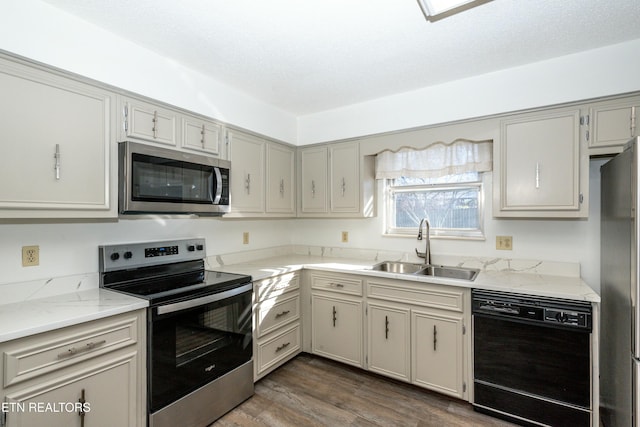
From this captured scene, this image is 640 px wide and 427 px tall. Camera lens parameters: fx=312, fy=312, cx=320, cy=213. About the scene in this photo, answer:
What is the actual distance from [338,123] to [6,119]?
2.46 metres

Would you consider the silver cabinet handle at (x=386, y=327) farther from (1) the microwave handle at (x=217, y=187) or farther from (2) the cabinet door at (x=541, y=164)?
(1) the microwave handle at (x=217, y=187)

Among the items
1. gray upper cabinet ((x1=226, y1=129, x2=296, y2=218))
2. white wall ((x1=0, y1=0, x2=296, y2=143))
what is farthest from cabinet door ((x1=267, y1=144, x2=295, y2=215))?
white wall ((x1=0, y1=0, x2=296, y2=143))

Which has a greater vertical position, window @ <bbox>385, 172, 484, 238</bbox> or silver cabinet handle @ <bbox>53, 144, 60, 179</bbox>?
silver cabinet handle @ <bbox>53, 144, 60, 179</bbox>

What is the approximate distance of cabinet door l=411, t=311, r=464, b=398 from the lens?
2.20 meters

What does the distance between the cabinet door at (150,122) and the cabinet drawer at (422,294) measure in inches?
74.5

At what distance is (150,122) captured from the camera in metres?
2.06

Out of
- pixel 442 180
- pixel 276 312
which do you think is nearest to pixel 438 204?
pixel 442 180

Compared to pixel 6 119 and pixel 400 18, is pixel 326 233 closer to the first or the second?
pixel 400 18

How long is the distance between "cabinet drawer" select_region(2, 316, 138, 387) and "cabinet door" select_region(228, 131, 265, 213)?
1.26m

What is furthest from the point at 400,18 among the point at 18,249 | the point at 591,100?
the point at 18,249

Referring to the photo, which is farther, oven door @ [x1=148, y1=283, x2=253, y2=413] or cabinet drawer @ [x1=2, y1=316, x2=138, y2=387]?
oven door @ [x1=148, y1=283, x2=253, y2=413]

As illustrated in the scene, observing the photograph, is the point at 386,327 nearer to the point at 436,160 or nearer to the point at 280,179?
the point at 436,160

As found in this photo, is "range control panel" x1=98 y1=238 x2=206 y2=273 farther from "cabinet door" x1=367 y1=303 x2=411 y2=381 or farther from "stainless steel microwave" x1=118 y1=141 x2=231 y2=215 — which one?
"cabinet door" x1=367 y1=303 x2=411 y2=381

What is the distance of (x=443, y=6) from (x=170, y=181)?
188 centimetres
